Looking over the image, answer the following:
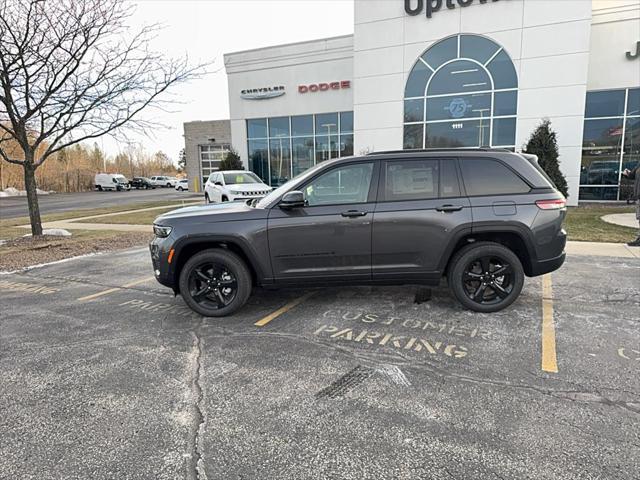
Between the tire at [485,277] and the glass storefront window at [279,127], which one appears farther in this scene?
the glass storefront window at [279,127]

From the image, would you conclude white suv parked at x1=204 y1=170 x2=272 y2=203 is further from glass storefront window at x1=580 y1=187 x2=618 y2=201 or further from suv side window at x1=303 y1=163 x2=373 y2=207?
glass storefront window at x1=580 y1=187 x2=618 y2=201

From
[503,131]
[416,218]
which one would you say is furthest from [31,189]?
[503,131]

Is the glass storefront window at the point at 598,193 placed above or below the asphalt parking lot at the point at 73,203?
above

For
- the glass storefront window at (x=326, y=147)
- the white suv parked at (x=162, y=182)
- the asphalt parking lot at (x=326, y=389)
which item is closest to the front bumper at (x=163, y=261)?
the asphalt parking lot at (x=326, y=389)

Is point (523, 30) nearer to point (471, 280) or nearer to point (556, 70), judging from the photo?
point (556, 70)

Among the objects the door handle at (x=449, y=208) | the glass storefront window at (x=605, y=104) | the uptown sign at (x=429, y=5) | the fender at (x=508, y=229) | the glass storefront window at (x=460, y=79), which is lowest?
the fender at (x=508, y=229)

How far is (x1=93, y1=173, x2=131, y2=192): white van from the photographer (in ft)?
169

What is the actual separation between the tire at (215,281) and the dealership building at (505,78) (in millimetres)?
15145

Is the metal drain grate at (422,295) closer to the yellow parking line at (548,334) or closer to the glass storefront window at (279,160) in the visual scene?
the yellow parking line at (548,334)

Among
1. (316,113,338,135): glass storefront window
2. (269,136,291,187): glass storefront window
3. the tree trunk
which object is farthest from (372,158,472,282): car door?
(269,136,291,187): glass storefront window

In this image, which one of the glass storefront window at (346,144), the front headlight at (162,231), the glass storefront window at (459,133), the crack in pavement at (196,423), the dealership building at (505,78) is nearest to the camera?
the crack in pavement at (196,423)

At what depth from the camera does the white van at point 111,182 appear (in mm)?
51438

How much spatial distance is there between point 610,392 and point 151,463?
3.23 metres

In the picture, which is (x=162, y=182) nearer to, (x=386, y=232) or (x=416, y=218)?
(x=386, y=232)
